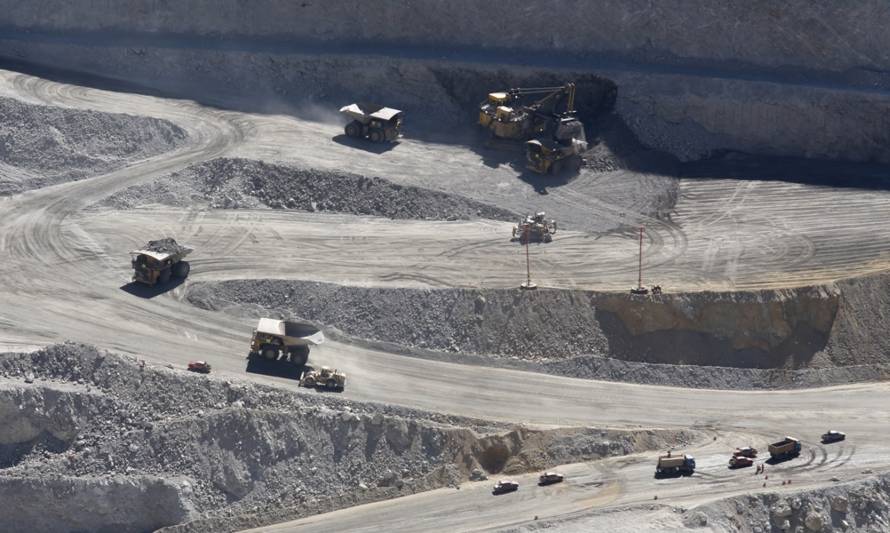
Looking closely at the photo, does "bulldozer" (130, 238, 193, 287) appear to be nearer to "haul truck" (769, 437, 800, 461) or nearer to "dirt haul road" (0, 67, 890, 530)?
"dirt haul road" (0, 67, 890, 530)

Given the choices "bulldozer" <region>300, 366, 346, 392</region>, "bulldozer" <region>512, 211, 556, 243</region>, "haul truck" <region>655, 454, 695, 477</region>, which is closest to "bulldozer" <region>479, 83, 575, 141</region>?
"bulldozer" <region>512, 211, 556, 243</region>

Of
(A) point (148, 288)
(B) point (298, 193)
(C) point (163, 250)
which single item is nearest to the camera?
(A) point (148, 288)

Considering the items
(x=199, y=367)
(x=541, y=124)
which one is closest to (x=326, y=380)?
(x=199, y=367)

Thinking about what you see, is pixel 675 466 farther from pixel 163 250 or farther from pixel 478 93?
pixel 478 93

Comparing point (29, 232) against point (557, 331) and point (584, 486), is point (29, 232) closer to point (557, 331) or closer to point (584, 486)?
point (557, 331)

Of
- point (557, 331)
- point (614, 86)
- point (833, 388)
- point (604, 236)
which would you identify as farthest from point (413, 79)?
point (833, 388)
